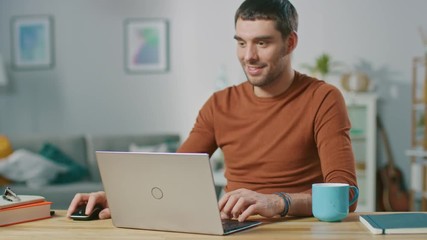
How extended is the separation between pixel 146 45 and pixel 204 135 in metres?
3.60

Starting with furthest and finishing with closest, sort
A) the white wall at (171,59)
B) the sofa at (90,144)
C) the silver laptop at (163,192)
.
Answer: the white wall at (171,59), the sofa at (90,144), the silver laptop at (163,192)

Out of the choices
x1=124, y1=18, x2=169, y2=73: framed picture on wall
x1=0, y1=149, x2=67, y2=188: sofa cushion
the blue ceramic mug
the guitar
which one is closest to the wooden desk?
the blue ceramic mug

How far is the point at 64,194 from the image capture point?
4.48m

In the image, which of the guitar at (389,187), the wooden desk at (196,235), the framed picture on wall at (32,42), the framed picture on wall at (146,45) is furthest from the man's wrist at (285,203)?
the framed picture on wall at (32,42)

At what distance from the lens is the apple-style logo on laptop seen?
1.38 metres

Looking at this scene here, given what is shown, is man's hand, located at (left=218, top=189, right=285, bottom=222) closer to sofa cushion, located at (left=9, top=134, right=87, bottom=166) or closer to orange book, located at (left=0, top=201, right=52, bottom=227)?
orange book, located at (left=0, top=201, right=52, bottom=227)

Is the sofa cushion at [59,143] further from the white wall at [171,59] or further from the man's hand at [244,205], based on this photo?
the man's hand at [244,205]

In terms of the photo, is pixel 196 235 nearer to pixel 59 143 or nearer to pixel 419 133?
pixel 59 143

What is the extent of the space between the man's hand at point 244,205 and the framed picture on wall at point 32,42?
4.45 meters

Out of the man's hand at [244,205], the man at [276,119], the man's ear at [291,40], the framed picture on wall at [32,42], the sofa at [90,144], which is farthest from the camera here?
the framed picture on wall at [32,42]

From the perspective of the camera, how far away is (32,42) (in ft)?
18.6

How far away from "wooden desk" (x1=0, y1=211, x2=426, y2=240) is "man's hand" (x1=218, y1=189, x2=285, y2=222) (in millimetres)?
36

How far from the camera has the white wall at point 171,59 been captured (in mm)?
5293

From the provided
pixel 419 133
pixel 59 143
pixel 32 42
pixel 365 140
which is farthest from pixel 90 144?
pixel 419 133
